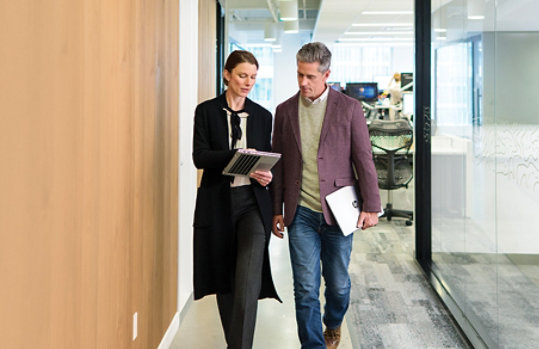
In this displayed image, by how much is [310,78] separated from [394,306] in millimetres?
1984

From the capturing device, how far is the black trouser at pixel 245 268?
2646 mm

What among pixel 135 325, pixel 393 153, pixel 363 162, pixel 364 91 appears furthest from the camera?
pixel 364 91

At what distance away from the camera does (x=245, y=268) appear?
2.72 m

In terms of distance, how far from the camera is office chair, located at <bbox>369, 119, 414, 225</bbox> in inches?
293

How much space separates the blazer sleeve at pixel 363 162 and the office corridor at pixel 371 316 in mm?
922

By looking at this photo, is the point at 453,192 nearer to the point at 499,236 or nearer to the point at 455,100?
the point at 455,100

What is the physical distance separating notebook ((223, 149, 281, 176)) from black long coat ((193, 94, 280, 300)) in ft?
0.26

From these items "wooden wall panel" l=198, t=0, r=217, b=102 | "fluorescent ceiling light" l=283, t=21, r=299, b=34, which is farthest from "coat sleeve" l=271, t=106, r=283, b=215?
"fluorescent ceiling light" l=283, t=21, r=299, b=34

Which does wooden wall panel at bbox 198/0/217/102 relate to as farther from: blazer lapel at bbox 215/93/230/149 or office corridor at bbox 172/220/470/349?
blazer lapel at bbox 215/93/230/149

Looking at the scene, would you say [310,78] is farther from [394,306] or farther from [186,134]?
[394,306]

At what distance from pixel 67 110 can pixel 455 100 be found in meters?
3.06

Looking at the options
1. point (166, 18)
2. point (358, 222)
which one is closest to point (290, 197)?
point (358, 222)

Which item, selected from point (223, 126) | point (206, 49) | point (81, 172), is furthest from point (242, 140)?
point (206, 49)

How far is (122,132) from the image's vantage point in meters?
2.32
